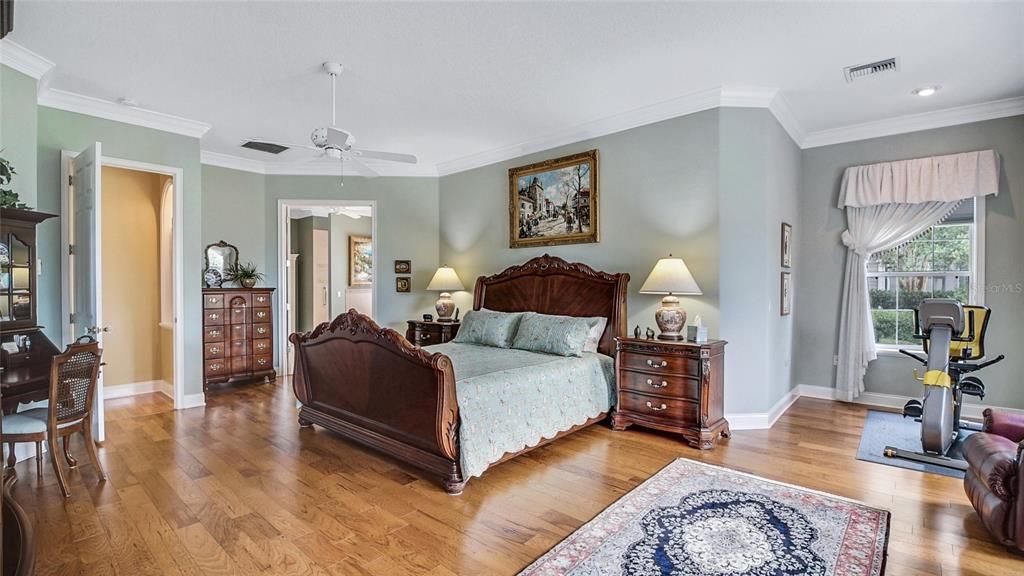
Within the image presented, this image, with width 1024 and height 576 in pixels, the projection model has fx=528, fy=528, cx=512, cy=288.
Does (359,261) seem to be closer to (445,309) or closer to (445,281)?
(445,281)

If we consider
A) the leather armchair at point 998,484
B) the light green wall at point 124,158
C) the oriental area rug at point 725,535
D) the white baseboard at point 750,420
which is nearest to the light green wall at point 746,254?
the white baseboard at point 750,420

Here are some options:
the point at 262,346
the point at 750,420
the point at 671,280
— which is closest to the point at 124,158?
the point at 262,346

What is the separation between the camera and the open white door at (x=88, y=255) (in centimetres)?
392

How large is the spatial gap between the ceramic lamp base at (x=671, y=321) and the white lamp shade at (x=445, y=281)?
8.78 ft

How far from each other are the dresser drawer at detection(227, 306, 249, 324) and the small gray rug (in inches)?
239

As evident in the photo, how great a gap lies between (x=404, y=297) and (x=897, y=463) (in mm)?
5170

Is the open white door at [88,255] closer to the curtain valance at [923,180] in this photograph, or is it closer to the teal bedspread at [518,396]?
the teal bedspread at [518,396]

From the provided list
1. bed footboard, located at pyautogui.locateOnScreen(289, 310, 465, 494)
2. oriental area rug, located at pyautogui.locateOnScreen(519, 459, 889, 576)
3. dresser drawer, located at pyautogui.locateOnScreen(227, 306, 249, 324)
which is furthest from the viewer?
dresser drawer, located at pyautogui.locateOnScreen(227, 306, 249, 324)

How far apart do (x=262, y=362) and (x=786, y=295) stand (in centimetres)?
575

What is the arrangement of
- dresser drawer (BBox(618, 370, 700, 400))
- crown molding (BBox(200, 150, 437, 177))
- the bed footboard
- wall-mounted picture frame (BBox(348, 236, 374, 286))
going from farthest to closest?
1. wall-mounted picture frame (BBox(348, 236, 374, 286))
2. crown molding (BBox(200, 150, 437, 177))
3. dresser drawer (BBox(618, 370, 700, 400))
4. the bed footboard

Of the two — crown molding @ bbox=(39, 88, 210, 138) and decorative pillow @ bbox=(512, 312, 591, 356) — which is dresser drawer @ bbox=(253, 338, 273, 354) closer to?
crown molding @ bbox=(39, 88, 210, 138)

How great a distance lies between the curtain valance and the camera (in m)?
4.59

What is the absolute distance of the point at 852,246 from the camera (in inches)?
206

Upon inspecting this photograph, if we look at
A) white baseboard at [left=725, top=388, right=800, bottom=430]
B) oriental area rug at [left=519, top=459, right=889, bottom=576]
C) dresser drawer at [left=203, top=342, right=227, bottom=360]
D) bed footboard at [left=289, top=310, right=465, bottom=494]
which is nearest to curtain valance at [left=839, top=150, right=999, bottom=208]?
white baseboard at [left=725, top=388, right=800, bottom=430]
